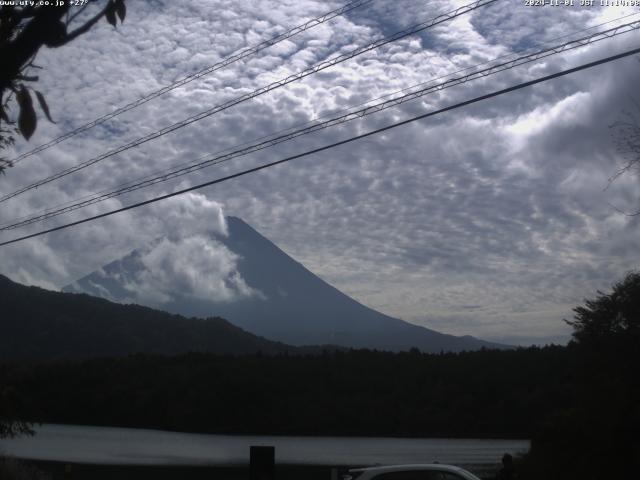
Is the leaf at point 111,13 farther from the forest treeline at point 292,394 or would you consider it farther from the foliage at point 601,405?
the forest treeline at point 292,394

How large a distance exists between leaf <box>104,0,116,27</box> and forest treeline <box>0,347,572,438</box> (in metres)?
96.2

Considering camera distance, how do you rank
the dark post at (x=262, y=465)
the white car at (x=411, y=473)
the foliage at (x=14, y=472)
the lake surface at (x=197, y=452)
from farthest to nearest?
the lake surface at (x=197, y=452) → the foliage at (x=14, y=472) → the dark post at (x=262, y=465) → the white car at (x=411, y=473)

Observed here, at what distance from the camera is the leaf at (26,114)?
146 inches

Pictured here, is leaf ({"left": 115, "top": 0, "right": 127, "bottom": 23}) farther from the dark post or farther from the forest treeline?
the forest treeline

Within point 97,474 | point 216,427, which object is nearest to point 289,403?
point 216,427

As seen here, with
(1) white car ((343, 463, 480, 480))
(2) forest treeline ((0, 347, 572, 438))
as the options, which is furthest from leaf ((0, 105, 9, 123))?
(2) forest treeline ((0, 347, 572, 438))

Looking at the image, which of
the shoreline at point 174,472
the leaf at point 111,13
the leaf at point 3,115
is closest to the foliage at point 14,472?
the shoreline at point 174,472

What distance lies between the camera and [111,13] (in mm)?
3889

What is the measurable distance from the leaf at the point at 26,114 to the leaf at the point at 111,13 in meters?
0.53

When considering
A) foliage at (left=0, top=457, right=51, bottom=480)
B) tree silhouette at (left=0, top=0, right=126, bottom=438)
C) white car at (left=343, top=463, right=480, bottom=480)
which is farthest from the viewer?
foliage at (left=0, top=457, right=51, bottom=480)

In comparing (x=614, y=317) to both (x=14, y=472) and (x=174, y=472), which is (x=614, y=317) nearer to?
(x=14, y=472)

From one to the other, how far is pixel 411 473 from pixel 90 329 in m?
108

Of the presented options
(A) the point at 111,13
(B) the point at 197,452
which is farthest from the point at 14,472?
(B) the point at 197,452

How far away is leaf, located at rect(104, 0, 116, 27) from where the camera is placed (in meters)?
3.86
